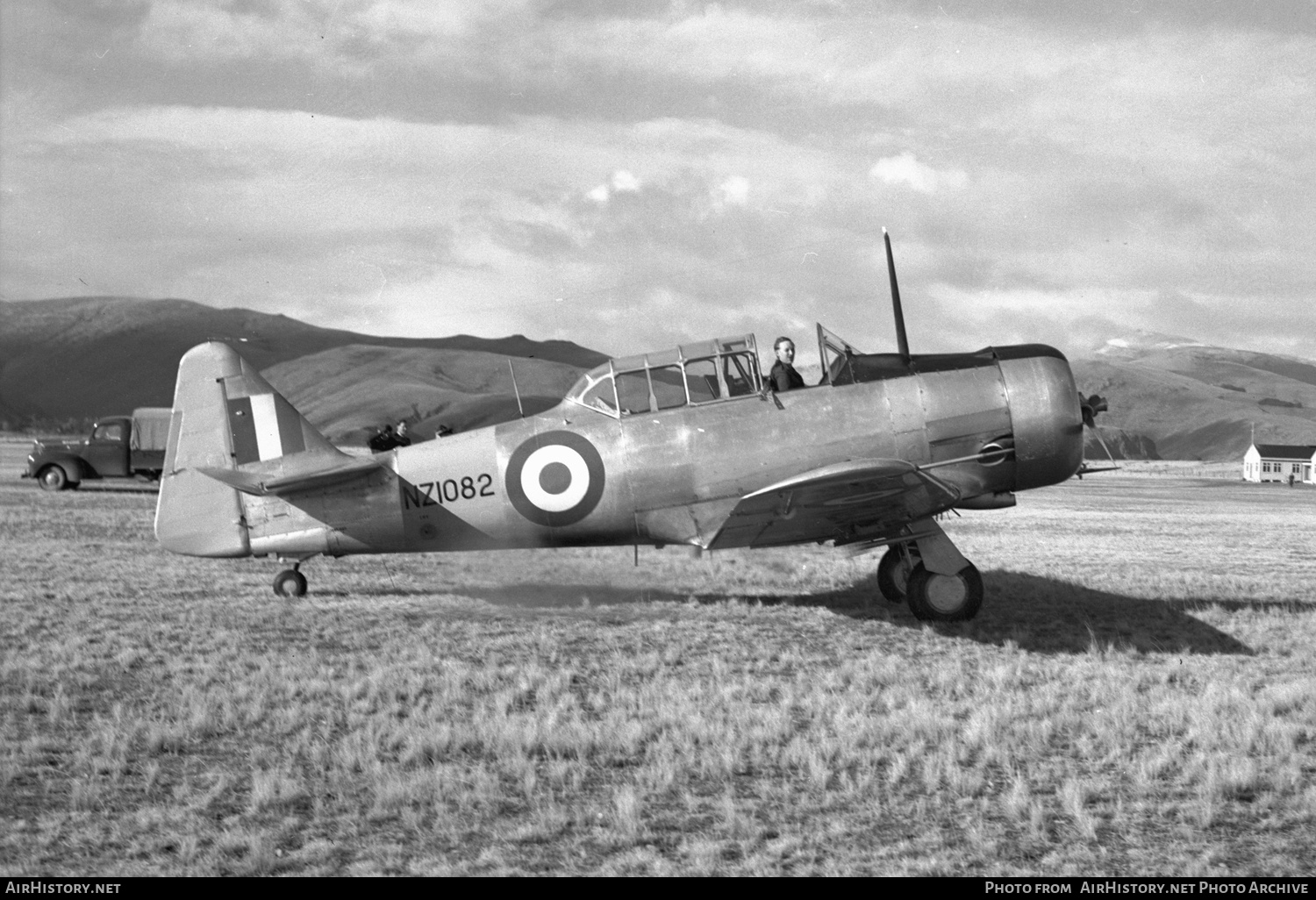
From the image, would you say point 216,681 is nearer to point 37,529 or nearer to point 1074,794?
point 1074,794

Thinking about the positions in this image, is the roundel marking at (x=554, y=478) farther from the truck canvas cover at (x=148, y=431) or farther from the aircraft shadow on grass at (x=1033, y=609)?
the truck canvas cover at (x=148, y=431)

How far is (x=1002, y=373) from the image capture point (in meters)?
9.50

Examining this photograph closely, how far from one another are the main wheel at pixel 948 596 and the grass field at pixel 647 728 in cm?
20

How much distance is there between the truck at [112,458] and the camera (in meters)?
26.1

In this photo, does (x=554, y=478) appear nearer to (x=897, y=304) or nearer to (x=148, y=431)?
(x=897, y=304)

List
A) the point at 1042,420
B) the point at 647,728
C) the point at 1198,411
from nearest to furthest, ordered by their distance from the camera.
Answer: the point at 647,728 → the point at 1042,420 → the point at 1198,411

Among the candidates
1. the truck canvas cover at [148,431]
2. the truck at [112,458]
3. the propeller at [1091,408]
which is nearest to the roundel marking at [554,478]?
the propeller at [1091,408]

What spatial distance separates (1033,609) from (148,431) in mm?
22542

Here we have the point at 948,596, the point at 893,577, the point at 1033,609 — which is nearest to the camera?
the point at 948,596

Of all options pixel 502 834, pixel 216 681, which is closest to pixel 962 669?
pixel 502 834

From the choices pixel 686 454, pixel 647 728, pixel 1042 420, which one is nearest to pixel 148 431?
pixel 686 454

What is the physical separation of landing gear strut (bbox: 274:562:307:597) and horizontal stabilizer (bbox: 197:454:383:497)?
85cm

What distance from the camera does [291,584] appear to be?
33.9 ft

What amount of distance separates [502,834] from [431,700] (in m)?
2.29
